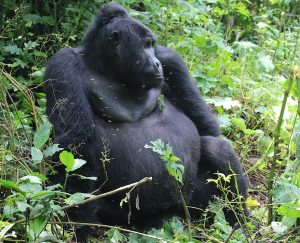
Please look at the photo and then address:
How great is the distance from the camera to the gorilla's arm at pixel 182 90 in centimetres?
467

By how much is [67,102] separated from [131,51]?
0.64 m

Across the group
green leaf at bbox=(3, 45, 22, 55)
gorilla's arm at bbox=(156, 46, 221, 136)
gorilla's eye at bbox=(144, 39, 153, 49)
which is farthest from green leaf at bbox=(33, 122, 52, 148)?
green leaf at bbox=(3, 45, 22, 55)

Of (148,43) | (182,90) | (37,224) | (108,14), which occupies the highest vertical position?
(108,14)

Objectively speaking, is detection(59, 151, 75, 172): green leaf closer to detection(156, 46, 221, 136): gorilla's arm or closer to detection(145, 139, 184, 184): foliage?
detection(145, 139, 184, 184): foliage

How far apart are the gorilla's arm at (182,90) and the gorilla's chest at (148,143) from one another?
0.15 metres

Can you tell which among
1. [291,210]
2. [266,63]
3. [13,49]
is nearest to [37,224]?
[291,210]

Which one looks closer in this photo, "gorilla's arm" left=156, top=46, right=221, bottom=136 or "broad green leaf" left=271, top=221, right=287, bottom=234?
"broad green leaf" left=271, top=221, right=287, bottom=234

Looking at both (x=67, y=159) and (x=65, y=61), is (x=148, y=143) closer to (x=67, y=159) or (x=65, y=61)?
(x=65, y=61)

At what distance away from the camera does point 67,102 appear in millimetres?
4012

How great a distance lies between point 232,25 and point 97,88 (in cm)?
334

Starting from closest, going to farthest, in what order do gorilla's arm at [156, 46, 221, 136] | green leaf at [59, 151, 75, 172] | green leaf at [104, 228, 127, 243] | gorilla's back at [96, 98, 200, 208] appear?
green leaf at [59, 151, 75, 172], green leaf at [104, 228, 127, 243], gorilla's back at [96, 98, 200, 208], gorilla's arm at [156, 46, 221, 136]

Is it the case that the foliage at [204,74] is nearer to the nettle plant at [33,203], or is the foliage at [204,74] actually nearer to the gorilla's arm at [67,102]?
the gorilla's arm at [67,102]

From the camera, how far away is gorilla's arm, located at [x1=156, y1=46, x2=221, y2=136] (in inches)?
184

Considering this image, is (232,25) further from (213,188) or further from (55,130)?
(55,130)
